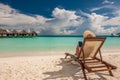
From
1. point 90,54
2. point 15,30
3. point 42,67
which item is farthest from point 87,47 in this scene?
point 15,30

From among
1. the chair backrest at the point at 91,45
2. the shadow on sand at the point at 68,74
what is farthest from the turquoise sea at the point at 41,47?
the chair backrest at the point at 91,45

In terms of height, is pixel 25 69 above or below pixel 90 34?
below

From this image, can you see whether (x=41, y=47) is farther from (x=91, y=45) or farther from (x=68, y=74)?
(x=91, y=45)

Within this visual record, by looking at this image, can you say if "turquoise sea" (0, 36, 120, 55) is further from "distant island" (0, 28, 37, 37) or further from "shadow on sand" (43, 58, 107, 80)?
"distant island" (0, 28, 37, 37)

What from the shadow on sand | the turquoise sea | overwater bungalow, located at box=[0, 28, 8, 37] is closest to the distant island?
overwater bungalow, located at box=[0, 28, 8, 37]

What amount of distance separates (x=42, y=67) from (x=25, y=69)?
0.67 metres

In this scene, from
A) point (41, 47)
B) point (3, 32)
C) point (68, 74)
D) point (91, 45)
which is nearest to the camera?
point (91, 45)

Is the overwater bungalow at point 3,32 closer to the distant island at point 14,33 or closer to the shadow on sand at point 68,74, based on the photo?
the distant island at point 14,33

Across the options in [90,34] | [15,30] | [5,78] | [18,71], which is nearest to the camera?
[5,78]

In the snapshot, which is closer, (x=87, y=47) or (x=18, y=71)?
(x=87, y=47)

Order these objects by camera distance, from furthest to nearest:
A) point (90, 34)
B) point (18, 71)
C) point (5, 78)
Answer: point (90, 34) < point (18, 71) < point (5, 78)

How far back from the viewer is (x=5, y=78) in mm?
5488

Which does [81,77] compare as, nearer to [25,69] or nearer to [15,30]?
[25,69]

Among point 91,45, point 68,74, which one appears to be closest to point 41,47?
point 68,74
